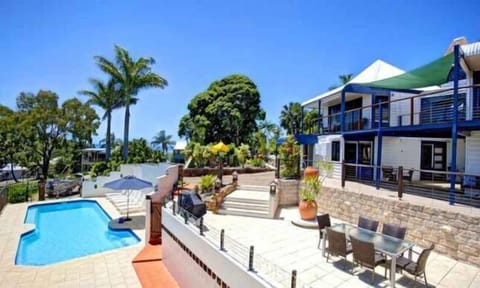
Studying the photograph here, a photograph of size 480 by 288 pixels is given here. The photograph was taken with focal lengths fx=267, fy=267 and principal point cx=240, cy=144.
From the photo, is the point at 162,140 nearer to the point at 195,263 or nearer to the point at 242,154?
the point at 242,154

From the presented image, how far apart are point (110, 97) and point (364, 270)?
2767cm

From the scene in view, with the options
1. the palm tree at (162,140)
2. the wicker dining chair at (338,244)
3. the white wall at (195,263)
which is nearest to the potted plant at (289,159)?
the white wall at (195,263)

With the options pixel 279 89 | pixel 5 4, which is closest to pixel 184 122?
pixel 279 89

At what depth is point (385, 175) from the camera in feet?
48.8

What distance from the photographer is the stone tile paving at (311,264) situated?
229 inches

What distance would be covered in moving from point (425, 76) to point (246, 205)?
9.31m

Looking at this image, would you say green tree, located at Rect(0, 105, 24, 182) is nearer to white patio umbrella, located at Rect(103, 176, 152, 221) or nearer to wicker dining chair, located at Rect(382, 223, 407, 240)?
white patio umbrella, located at Rect(103, 176, 152, 221)

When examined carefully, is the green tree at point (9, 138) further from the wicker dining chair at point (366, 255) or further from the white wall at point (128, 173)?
the wicker dining chair at point (366, 255)

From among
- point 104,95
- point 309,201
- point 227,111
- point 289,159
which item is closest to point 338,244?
point 309,201

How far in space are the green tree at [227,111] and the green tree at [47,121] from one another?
12.1 metres

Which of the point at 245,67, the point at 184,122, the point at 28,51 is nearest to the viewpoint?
the point at 28,51

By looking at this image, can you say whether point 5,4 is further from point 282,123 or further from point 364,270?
point 282,123

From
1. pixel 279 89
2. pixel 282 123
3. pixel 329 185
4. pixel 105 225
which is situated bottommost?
pixel 105 225

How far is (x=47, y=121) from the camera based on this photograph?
28500 millimetres
